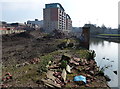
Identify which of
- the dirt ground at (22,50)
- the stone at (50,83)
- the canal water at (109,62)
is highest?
the dirt ground at (22,50)

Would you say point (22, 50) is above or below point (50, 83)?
above

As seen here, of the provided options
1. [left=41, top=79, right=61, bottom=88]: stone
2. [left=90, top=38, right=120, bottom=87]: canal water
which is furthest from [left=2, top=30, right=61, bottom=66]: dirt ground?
[left=90, top=38, right=120, bottom=87]: canal water

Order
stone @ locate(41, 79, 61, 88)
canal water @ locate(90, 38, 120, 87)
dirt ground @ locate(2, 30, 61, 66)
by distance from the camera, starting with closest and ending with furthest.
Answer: stone @ locate(41, 79, 61, 88) → canal water @ locate(90, 38, 120, 87) → dirt ground @ locate(2, 30, 61, 66)

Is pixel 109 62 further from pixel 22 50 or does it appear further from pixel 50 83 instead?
pixel 50 83

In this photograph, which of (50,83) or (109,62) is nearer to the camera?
(50,83)

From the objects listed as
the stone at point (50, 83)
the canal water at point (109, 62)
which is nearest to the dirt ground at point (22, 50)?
the stone at point (50, 83)

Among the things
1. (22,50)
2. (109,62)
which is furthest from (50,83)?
(109,62)

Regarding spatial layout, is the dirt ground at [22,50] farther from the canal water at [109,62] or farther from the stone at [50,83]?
the canal water at [109,62]

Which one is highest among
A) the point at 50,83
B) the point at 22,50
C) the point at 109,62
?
the point at 22,50

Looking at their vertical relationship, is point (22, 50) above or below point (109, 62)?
above

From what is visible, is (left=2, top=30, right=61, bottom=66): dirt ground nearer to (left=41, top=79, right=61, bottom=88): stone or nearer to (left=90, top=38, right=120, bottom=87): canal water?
(left=41, top=79, right=61, bottom=88): stone

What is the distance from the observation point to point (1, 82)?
5.93 m

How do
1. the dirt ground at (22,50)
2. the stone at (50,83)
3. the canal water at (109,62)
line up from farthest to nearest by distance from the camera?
1. the dirt ground at (22,50)
2. the canal water at (109,62)
3. the stone at (50,83)

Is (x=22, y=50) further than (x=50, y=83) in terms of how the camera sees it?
Yes
